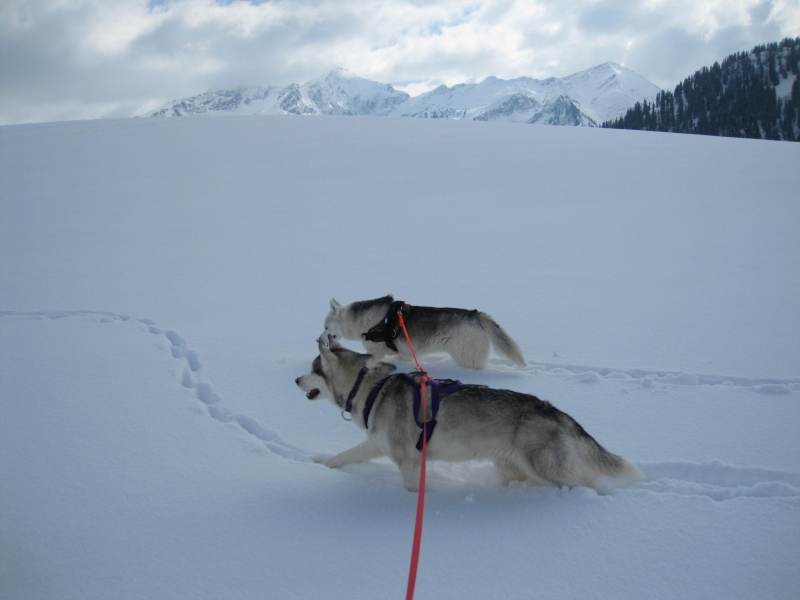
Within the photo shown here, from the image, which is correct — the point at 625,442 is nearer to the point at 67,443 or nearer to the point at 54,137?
the point at 67,443

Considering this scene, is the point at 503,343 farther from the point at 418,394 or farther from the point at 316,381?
the point at 316,381

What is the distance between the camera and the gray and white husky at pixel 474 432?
3.48 m

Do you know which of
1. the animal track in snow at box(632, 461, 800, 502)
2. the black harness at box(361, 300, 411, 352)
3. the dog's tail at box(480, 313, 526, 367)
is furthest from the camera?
the black harness at box(361, 300, 411, 352)

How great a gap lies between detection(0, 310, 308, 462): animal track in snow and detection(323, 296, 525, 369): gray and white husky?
1556 mm

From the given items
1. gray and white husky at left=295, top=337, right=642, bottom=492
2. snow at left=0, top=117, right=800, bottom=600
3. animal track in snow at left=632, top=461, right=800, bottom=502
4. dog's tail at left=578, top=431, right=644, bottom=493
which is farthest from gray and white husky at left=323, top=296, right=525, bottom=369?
dog's tail at left=578, top=431, right=644, bottom=493

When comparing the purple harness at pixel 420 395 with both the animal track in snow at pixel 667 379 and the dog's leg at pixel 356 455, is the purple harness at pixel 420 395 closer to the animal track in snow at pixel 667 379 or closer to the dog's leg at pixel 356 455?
the dog's leg at pixel 356 455

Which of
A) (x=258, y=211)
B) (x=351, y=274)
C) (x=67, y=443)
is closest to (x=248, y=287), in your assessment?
(x=351, y=274)

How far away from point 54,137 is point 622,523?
93.0ft

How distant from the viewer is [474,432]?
3.68 m

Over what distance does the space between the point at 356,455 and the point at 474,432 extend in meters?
1.02

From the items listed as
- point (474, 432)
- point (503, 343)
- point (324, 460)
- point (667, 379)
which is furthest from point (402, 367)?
point (667, 379)

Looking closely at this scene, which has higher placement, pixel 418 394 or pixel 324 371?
pixel 324 371

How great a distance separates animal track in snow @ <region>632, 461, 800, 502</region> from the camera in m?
3.41

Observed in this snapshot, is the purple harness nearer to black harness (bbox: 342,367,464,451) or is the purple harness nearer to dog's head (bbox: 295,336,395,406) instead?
black harness (bbox: 342,367,464,451)
